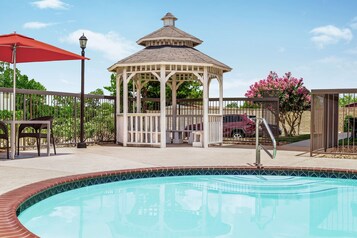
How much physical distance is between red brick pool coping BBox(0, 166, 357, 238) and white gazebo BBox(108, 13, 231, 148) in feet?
17.0

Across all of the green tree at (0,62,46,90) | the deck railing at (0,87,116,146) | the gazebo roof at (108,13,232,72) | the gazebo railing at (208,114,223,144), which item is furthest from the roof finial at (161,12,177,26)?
the green tree at (0,62,46,90)

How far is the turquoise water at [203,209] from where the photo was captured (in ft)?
17.7

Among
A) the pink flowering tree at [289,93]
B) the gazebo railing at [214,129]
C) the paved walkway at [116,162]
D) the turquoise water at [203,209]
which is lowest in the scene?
the turquoise water at [203,209]

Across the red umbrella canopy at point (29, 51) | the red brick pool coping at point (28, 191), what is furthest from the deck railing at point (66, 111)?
the red brick pool coping at point (28, 191)

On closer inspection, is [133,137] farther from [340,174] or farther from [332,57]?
[332,57]

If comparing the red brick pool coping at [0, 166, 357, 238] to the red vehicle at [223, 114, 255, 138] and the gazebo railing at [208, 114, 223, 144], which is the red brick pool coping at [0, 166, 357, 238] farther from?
the red vehicle at [223, 114, 255, 138]

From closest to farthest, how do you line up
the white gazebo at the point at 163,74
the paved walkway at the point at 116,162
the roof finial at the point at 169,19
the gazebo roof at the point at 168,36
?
1. the paved walkway at the point at 116,162
2. the white gazebo at the point at 163,74
3. the gazebo roof at the point at 168,36
4. the roof finial at the point at 169,19

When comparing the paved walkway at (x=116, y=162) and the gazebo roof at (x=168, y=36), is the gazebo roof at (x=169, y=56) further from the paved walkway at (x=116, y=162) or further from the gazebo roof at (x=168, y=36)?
the paved walkway at (x=116, y=162)

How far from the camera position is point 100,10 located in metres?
17.8

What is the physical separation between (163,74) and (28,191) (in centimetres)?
826

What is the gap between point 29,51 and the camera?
36.5ft

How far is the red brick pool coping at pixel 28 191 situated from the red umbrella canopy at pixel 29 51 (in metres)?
3.82

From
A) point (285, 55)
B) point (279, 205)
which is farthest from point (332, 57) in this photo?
point (279, 205)

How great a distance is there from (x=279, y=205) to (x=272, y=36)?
15.8 metres
